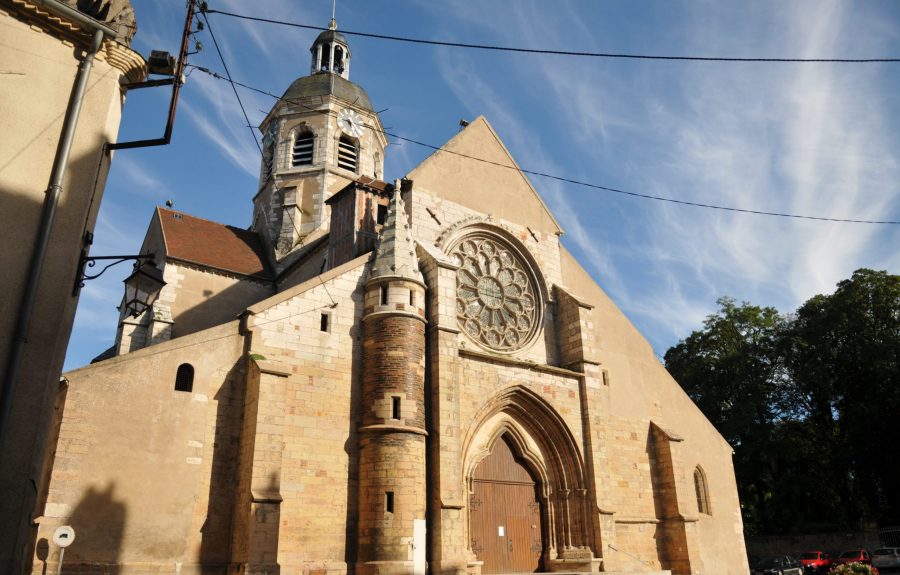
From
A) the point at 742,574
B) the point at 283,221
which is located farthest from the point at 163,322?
the point at 742,574

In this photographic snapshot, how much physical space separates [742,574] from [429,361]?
39.0 feet

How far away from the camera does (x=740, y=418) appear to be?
31.9 meters

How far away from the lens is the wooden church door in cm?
1512

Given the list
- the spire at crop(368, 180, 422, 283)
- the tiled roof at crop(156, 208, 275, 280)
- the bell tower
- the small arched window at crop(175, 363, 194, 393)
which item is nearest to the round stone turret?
the spire at crop(368, 180, 422, 283)

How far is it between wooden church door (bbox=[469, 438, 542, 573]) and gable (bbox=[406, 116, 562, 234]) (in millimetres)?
6548

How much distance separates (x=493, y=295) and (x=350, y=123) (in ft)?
44.3

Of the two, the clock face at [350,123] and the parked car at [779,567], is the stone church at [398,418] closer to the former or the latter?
the parked car at [779,567]

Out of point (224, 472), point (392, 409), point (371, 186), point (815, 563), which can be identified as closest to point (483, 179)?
point (371, 186)

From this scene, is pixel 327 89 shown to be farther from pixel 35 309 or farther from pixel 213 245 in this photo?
pixel 35 309

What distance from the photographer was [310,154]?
89.8ft

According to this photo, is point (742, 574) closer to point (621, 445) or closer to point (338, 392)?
point (621, 445)

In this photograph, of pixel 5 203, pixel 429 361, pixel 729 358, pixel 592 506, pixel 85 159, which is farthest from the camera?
pixel 729 358

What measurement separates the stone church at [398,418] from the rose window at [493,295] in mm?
57

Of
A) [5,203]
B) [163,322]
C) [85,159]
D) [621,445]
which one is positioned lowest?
[621,445]
